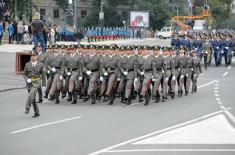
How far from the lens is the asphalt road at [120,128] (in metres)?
14.5

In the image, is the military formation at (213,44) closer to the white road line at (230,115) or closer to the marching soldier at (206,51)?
the marching soldier at (206,51)

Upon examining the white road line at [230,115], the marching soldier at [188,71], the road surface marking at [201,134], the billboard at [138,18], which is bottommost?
the white road line at [230,115]

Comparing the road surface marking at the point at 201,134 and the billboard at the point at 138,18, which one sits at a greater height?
the billboard at the point at 138,18

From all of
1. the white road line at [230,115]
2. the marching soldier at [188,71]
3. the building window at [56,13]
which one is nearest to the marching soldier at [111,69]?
the white road line at [230,115]

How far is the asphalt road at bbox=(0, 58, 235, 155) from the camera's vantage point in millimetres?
14500

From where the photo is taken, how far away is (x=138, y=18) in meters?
86.6

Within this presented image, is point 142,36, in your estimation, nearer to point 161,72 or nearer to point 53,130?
point 161,72

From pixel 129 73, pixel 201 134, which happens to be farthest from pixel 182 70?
pixel 201 134

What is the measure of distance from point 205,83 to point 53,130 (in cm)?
1537

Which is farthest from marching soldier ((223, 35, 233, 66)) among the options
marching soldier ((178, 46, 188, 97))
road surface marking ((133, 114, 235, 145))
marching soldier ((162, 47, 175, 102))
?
road surface marking ((133, 114, 235, 145))

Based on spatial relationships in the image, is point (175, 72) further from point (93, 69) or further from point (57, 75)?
point (57, 75)

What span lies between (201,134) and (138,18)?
70.5 meters

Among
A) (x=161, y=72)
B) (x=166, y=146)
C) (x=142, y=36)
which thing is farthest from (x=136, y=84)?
(x=142, y=36)

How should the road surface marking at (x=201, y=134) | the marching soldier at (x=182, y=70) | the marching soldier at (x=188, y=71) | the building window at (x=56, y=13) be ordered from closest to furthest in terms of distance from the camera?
the road surface marking at (x=201, y=134), the marching soldier at (x=182, y=70), the marching soldier at (x=188, y=71), the building window at (x=56, y=13)
